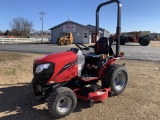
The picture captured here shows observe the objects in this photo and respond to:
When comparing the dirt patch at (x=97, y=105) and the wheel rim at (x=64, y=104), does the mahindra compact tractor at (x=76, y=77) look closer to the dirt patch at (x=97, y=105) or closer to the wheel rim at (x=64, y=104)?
the wheel rim at (x=64, y=104)

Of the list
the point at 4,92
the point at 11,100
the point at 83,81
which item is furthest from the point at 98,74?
the point at 4,92

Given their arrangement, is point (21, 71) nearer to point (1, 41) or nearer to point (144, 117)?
point (144, 117)

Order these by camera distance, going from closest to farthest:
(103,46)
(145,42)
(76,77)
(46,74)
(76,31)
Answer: (46,74) → (76,77) → (103,46) → (145,42) → (76,31)

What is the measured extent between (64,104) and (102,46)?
216cm

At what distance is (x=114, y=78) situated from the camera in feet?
19.7

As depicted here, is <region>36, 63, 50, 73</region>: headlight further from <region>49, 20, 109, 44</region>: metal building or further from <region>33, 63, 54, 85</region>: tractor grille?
<region>49, 20, 109, 44</region>: metal building

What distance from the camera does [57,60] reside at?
500cm

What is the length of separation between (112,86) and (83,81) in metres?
0.86

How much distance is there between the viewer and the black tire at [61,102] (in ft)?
15.3

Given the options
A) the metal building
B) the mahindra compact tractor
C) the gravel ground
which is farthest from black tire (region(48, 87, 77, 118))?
the metal building

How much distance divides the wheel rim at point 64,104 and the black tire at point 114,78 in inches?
52.8

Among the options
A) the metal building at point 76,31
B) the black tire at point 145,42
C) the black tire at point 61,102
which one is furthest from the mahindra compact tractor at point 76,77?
the metal building at point 76,31

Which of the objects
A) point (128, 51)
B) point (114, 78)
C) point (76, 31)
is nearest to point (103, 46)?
point (114, 78)

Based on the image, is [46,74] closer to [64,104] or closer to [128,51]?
[64,104]
